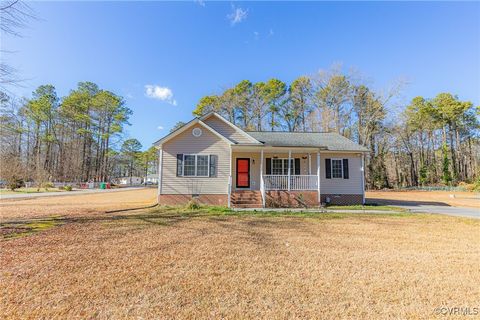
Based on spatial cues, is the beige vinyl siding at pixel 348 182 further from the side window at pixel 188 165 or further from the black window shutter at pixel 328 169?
the side window at pixel 188 165

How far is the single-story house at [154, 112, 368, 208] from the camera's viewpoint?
11852 millimetres

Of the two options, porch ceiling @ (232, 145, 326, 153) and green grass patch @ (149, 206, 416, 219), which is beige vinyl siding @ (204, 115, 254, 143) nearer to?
porch ceiling @ (232, 145, 326, 153)

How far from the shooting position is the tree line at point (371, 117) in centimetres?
2809

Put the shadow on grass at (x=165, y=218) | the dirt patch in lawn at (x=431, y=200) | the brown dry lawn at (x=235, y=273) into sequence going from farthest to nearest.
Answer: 1. the dirt patch in lawn at (x=431, y=200)
2. the shadow on grass at (x=165, y=218)
3. the brown dry lawn at (x=235, y=273)

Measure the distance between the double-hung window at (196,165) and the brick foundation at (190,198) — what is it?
120 centimetres

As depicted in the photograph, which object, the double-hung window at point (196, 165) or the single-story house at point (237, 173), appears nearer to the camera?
the single-story house at point (237, 173)

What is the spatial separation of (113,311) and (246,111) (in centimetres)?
2985

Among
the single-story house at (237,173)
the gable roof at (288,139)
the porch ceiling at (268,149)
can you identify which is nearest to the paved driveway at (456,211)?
the single-story house at (237,173)

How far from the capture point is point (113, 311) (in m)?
2.51

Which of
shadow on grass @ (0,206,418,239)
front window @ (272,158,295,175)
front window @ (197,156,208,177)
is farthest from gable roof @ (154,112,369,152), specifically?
shadow on grass @ (0,206,418,239)

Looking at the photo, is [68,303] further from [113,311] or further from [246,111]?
[246,111]

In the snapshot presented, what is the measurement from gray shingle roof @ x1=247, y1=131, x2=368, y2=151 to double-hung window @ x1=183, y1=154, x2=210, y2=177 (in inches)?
153

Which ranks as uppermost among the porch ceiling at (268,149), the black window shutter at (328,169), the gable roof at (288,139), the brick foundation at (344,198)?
the gable roof at (288,139)

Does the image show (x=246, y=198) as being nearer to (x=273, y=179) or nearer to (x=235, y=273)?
(x=273, y=179)
